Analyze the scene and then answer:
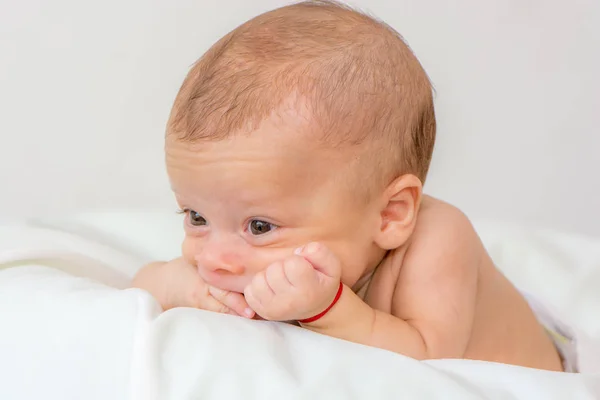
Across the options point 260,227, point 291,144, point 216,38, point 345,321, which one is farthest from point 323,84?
point 216,38

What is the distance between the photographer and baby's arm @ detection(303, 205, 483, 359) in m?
1.11

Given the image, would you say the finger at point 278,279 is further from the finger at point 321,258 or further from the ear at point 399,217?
the ear at point 399,217

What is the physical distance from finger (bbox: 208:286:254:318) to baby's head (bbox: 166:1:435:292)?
0.05ft

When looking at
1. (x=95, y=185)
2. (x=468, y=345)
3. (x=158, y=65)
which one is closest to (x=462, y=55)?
(x=158, y=65)

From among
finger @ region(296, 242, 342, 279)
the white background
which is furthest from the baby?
the white background

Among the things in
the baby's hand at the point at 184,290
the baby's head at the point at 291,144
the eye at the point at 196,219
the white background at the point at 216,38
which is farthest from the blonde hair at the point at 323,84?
the white background at the point at 216,38

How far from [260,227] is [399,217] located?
0.66ft

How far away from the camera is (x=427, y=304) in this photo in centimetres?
117

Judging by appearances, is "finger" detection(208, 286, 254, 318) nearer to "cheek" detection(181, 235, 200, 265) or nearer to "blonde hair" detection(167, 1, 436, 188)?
"cheek" detection(181, 235, 200, 265)

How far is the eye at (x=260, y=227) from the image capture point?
110cm

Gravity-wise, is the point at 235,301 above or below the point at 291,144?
below

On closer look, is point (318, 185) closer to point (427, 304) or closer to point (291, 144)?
point (291, 144)

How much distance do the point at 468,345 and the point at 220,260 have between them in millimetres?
418

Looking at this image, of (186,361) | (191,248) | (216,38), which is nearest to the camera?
(186,361)
